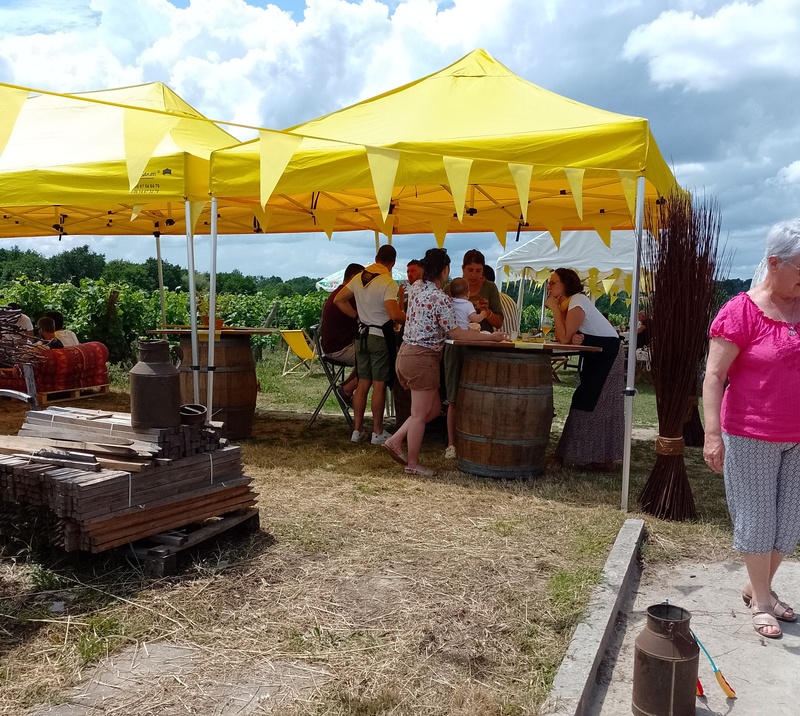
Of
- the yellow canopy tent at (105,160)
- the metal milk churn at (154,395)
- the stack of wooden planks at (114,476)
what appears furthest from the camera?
the yellow canopy tent at (105,160)

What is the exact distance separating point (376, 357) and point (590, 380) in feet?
6.06

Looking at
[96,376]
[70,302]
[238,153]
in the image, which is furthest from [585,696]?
[70,302]

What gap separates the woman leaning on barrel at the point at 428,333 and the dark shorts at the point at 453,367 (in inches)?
15.0

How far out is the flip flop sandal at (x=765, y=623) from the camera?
9.97ft

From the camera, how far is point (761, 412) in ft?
9.69

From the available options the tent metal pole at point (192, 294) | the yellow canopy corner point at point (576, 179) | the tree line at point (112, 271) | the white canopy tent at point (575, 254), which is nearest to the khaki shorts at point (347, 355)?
the tent metal pole at point (192, 294)

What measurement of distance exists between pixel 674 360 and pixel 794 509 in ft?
5.17

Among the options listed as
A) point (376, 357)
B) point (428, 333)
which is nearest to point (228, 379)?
point (376, 357)

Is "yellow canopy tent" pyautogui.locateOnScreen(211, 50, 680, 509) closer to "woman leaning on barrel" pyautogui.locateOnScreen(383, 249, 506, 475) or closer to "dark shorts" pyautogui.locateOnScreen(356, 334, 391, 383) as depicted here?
"woman leaning on barrel" pyautogui.locateOnScreen(383, 249, 506, 475)

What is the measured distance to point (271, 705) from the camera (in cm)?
230

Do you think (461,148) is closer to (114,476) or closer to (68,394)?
(114,476)

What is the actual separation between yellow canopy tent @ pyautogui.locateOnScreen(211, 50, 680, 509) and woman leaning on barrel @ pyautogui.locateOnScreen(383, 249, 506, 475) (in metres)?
0.56

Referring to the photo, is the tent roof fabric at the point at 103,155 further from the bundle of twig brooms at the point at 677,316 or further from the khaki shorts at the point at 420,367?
the bundle of twig brooms at the point at 677,316

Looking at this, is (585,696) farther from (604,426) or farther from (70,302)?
(70,302)
